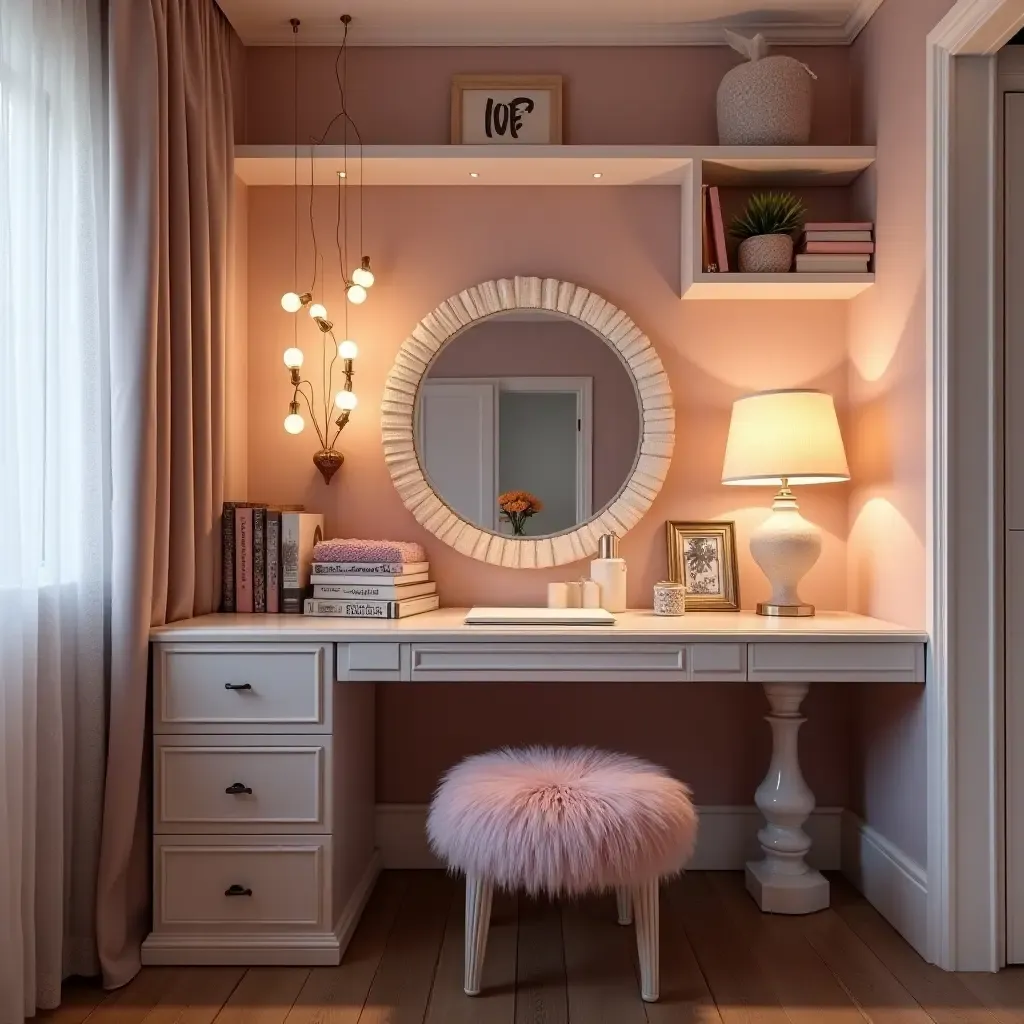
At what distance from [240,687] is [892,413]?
1751 mm

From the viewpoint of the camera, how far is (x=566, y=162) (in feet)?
8.85

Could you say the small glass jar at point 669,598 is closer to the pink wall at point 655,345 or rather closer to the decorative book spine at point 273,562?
the pink wall at point 655,345

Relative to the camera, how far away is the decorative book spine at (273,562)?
2.62 metres

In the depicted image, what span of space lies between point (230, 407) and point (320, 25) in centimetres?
113

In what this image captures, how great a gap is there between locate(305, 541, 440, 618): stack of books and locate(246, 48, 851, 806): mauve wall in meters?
0.33

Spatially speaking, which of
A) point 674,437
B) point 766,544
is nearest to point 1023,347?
point 766,544

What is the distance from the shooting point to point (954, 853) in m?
2.21

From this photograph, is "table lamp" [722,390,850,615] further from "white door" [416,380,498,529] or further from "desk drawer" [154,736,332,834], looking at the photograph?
"desk drawer" [154,736,332,834]

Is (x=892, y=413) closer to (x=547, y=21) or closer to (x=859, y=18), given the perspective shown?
(x=859, y=18)

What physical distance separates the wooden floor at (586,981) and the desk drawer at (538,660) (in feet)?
2.14

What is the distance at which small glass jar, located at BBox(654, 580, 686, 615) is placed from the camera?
2.64 meters

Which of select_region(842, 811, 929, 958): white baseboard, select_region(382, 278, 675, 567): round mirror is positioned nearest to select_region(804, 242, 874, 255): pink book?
select_region(382, 278, 675, 567): round mirror

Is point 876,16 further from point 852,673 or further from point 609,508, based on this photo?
point 852,673

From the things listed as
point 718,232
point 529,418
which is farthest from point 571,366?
point 718,232
